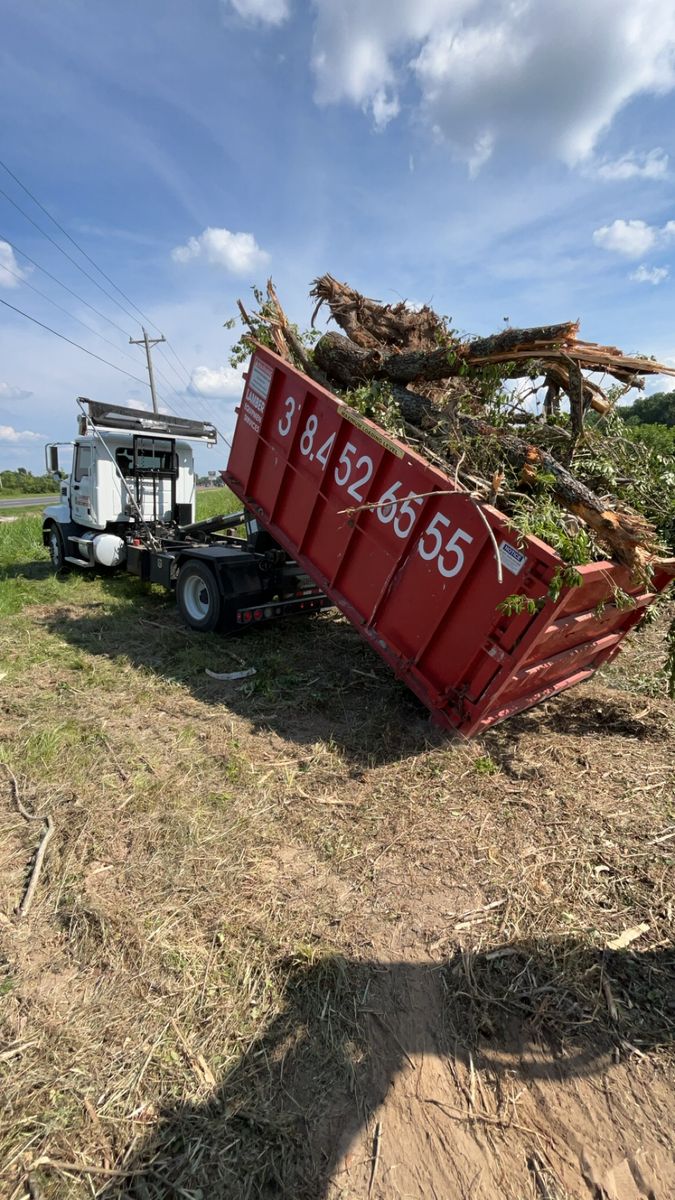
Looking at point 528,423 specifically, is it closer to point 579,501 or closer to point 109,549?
point 579,501

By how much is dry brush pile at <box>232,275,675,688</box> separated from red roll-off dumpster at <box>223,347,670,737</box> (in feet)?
0.77

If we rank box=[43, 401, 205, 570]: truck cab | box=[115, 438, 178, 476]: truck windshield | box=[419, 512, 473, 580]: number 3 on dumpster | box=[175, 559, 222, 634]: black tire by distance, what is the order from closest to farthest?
box=[419, 512, 473, 580]: number 3 on dumpster → box=[175, 559, 222, 634]: black tire → box=[43, 401, 205, 570]: truck cab → box=[115, 438, 178, 476]: truck windshield

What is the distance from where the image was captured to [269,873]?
295cm

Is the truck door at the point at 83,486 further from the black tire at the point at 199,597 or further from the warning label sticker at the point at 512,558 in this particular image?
the warning label sticker at the point at 512,558

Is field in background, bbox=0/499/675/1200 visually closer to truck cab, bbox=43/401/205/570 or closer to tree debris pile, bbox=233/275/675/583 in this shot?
tree debris pile, bbox=233/275/675/583

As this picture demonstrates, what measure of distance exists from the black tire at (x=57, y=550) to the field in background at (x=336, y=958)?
588 cm

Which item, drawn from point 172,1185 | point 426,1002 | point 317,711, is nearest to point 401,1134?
point 426,1002

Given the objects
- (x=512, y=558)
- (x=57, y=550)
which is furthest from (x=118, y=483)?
(x=512, y=558)

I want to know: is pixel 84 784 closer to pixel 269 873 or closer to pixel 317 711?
pixel 269 873

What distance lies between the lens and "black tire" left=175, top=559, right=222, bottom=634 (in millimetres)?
6219

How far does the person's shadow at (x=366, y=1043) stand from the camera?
180cm

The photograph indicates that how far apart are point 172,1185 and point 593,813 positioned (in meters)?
2.79

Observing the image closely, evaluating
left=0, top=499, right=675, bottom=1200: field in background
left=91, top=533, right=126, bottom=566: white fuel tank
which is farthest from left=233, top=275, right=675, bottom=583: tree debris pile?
left=91, top=533, right=126, bottom=566: white fuel tank

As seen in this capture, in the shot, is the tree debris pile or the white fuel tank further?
the white fuel tank
